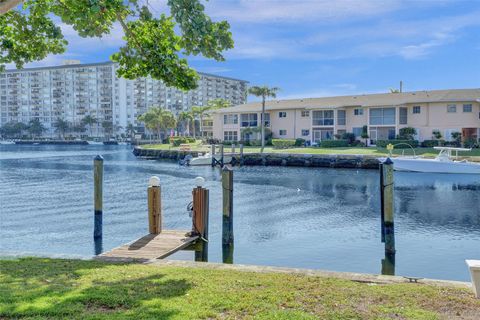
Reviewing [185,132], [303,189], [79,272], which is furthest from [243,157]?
[185,132]

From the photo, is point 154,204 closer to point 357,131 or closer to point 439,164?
point 439,164

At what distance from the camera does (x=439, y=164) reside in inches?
1850

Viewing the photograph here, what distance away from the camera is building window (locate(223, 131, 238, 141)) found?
8727 cm

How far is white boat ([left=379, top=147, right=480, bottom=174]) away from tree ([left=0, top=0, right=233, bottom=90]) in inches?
1533

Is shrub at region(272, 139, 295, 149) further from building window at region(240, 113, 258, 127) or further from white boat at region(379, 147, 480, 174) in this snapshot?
white boat at region(379, 147, 480, 174)

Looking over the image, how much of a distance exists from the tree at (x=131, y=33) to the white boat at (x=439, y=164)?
3893cm

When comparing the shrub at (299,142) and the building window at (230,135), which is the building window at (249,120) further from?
the shrub at (299,142)

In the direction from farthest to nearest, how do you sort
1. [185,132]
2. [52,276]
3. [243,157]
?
[185,132] < [243,157] < [52,276]

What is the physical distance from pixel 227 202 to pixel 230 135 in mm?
71772

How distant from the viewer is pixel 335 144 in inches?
2729

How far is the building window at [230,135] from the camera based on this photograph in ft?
286

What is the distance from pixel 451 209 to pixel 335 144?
43.4 metres

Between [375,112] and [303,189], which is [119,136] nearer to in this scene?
[375,112]

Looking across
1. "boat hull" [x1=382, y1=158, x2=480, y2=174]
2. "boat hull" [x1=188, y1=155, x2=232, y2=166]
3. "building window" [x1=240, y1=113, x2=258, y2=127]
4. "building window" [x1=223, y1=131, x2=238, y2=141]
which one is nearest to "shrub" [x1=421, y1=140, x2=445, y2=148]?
"boat hull" [x1=382, y1=158, x2=480, y2=174]
